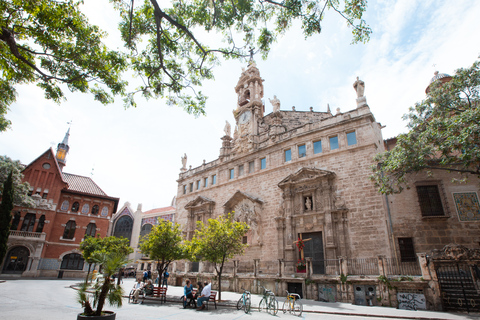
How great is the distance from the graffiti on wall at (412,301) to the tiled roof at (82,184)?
37.3m

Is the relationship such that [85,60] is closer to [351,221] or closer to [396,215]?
[351,221]

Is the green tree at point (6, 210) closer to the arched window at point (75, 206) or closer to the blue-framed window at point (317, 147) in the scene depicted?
the arched window at point (75, 206)

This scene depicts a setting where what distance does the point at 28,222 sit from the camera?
30234mm

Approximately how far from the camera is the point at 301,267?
16906mm

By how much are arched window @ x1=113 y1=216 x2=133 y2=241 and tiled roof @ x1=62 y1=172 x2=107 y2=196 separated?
9.85m

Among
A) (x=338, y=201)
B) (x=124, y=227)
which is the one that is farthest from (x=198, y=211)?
(x=124, y=227)

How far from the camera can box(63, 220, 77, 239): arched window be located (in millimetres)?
32625

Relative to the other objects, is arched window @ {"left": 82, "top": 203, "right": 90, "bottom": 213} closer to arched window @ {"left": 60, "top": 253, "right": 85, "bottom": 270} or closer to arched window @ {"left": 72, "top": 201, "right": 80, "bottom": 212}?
arched window @ {"left": 72, "top": 201, "right": 80, "bottom": 212}

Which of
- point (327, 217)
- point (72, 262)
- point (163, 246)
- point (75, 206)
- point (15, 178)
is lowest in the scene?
point (72, 262)

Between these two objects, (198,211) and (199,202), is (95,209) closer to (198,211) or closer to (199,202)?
(198,211)

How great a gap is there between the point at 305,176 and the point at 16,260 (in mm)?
32876

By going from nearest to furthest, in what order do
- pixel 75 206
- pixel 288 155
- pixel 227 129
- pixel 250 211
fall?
pixel 288 155 → pixel 250 211 → pixel 227 129 → pixel 75 206

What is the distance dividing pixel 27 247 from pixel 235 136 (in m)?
26.9

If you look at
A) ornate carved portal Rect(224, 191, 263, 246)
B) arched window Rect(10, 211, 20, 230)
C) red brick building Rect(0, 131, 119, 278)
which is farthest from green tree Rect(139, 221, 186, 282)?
arched window Rect(10, 211, 20, 230)
